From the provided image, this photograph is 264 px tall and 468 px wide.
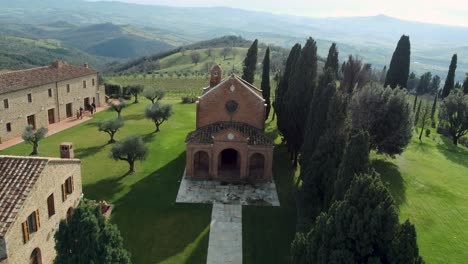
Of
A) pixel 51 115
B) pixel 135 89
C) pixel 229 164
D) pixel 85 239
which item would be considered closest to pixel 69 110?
pixel 51 115

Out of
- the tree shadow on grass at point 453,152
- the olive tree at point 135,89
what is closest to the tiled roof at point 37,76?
the olive tree at point 135,89

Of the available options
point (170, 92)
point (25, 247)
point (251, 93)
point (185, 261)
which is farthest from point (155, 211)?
point (170, 92)

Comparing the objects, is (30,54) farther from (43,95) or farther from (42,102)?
(42,102)

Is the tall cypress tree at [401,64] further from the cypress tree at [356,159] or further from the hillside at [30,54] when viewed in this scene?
the hillside at [30,54]

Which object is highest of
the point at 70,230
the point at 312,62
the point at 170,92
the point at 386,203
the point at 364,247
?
the point at 312,62

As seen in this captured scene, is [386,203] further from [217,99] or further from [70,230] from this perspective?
[217,99]

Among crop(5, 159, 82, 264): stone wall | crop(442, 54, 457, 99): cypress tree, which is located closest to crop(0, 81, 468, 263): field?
crop(5, 159, 82, 264): stone wall
